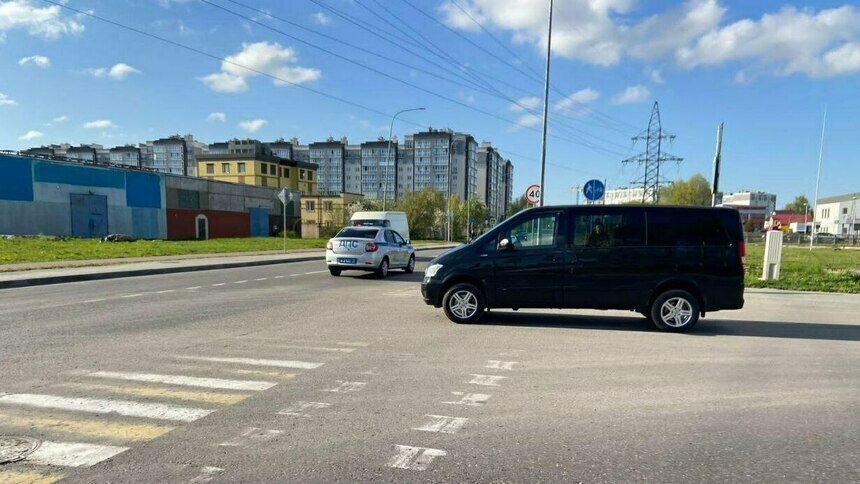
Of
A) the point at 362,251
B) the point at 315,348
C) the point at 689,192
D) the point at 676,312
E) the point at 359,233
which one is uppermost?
the point at 689,192

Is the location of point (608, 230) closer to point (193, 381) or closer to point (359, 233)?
point (193, 381)

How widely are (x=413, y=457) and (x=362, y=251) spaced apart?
12.0 m


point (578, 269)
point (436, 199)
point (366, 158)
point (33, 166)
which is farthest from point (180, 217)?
point (366, 158)

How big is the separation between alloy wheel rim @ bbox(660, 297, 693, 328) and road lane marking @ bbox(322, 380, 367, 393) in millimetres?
5288

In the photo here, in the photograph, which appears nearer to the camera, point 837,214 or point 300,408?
point 300,408

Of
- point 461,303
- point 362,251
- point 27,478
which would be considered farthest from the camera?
point 362,251

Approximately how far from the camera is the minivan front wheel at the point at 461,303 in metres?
8.02

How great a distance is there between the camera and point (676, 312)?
7715 mm

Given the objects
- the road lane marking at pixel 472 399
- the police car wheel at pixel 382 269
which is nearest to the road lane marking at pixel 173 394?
the road lane marking at pixel 472 399

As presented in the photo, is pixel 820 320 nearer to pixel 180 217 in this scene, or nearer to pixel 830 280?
pixel 830 280

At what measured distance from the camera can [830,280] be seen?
1491cm

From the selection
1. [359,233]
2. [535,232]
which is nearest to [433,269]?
[535,232]

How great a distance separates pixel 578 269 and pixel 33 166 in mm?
40288

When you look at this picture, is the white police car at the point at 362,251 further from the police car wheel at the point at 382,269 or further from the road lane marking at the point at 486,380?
the road lane marking at the point at 486,380
